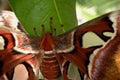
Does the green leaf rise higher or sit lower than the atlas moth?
higher

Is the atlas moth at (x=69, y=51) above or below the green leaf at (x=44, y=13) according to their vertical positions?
below

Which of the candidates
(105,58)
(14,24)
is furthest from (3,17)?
(105,58)

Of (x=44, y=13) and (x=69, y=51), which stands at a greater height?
(x=44, y=13)
